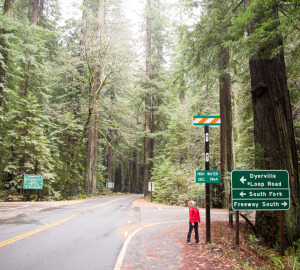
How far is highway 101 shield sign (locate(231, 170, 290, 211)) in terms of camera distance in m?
5.98

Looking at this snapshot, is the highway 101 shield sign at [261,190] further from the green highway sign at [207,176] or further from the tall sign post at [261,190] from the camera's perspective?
the green highway sign at [207,176]

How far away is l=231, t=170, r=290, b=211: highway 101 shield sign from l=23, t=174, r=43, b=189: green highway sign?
17.1 m

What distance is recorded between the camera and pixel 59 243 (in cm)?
748

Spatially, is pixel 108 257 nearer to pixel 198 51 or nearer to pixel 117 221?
pixel 117 221

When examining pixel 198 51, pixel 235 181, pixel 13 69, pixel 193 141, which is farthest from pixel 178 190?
pixel 13 69

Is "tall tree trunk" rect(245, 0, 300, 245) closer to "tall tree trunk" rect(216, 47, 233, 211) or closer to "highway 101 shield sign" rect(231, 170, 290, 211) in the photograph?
"highway 101 shield sign" rect(231, 170, 290, 211)

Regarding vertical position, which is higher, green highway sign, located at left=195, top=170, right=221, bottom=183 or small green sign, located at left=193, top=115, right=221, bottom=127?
small green sign, located at left=193, top=115, right=221, bottom=127

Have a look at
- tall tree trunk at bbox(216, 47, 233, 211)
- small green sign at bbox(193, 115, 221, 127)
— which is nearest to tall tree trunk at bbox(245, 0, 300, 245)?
small green sign at bbox(193, 115, 221, 127)

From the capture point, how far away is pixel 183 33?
10875 millimetres

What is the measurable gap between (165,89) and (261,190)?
78.5 ft

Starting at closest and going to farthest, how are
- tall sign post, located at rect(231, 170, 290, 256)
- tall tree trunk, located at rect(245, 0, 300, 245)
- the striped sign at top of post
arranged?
tall sign post, located at rect(231, 170, 290, 256) → tall tree trunk, located at rect(245, 0, 300, 245) → the striped sign at top of post

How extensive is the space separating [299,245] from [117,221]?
26.1ft

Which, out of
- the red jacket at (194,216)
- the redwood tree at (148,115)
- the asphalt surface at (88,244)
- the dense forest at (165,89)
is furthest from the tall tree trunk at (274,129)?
the redwood tree at (148,115)

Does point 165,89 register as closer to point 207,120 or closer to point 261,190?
point 207,120
